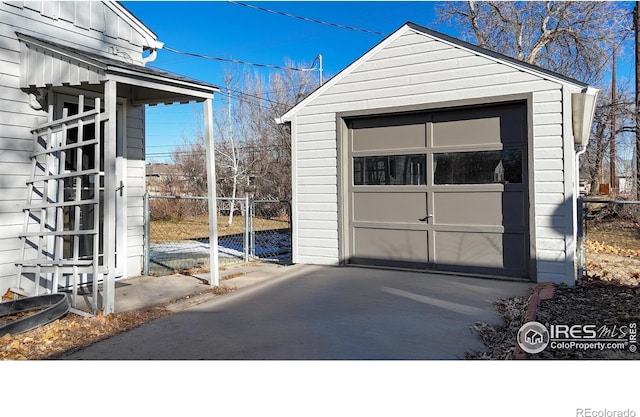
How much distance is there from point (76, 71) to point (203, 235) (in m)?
8.88

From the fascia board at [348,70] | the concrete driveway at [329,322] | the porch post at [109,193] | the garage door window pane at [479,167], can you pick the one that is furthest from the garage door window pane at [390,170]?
the porch post at [109,193]

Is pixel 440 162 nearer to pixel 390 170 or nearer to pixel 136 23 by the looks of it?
pixel 390 170

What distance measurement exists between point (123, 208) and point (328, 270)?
10.0ft

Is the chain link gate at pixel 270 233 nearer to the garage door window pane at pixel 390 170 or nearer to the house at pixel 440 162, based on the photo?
the house at pixel 440 162

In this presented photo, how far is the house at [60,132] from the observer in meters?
4.37

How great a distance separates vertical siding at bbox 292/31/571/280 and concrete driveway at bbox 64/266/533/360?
108cm

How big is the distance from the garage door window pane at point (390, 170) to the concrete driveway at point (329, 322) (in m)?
1.48

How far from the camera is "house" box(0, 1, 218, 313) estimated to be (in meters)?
4.37

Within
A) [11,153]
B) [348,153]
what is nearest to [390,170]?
[348,153]

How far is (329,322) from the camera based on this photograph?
13.5ft

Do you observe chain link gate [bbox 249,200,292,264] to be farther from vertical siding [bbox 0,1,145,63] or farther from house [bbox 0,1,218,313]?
vertical siding [bbox 0,1,145,63]

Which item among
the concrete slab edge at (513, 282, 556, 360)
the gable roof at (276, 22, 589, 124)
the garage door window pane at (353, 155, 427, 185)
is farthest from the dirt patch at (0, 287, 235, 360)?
the gable roof at (276, 22, 589, 124)

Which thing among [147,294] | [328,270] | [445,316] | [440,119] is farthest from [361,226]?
[147,294]

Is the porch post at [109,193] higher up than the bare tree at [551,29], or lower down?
lower down
